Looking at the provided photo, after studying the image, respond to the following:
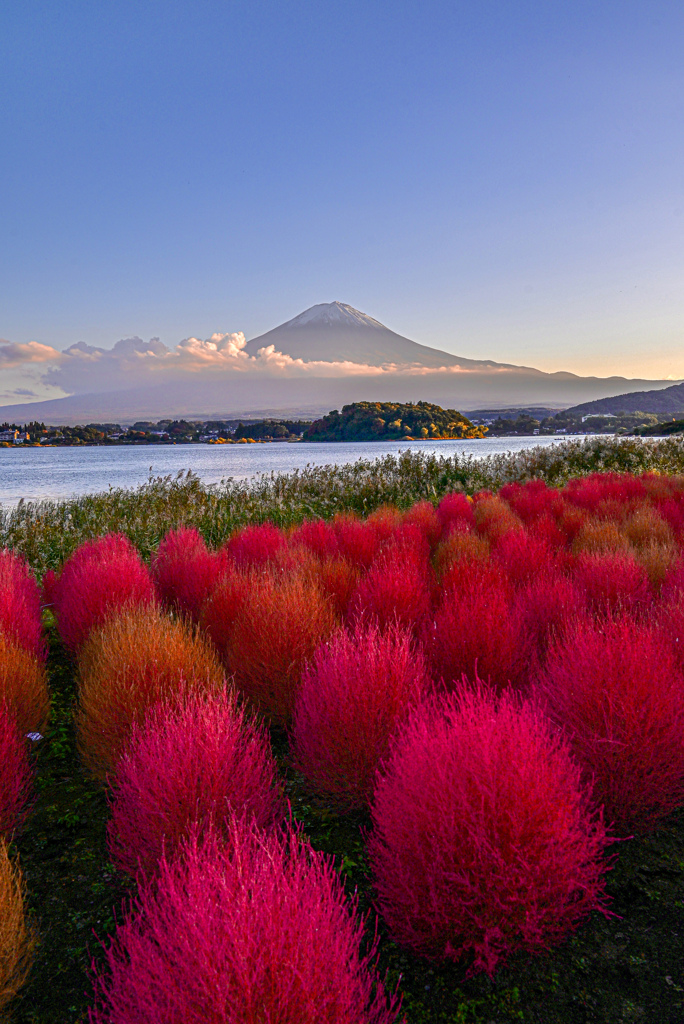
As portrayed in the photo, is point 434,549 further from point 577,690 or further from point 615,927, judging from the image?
point 615,927

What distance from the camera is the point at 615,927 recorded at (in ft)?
9.02

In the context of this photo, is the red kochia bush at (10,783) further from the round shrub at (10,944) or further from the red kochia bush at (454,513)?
the red kochia bush at (454,513)

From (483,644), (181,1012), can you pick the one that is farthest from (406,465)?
(181,1012)

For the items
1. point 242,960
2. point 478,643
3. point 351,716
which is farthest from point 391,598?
point 242,960

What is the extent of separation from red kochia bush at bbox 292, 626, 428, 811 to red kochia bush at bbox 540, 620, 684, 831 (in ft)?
2.77

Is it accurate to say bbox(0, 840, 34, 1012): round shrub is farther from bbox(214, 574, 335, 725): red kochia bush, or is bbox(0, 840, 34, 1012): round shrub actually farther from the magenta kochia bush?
bbox(214, 574, 335, 725): red kochia bush

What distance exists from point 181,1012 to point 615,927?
6.61ft

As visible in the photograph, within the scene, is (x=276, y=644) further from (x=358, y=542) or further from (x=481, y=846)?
(x=358, y=542)

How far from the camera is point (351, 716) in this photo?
3414 millimetres

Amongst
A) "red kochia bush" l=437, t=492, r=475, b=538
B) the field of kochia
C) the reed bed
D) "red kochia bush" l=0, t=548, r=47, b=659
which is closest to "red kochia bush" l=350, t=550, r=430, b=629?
the field of kochia

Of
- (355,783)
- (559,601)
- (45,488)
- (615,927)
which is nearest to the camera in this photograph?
(615,927)

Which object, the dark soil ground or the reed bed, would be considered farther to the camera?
the reed bed

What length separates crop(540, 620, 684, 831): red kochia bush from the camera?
3.22m

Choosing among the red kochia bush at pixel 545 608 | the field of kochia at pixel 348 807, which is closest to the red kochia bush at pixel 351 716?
the field of kochia at pixel 348 807
